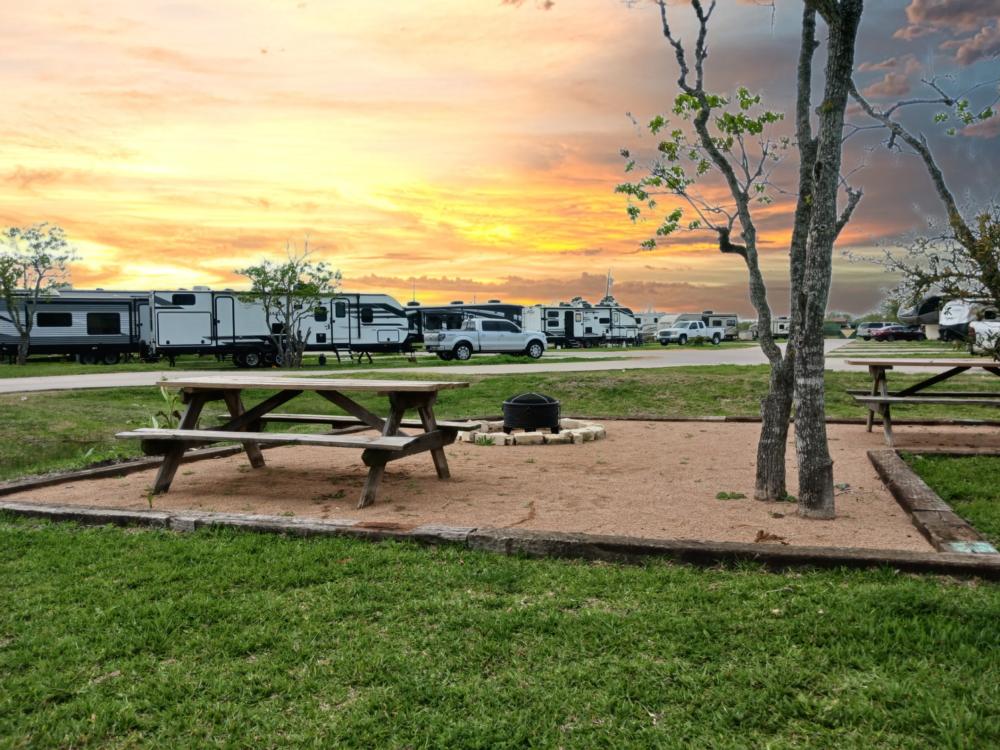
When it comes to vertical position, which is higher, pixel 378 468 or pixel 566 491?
pixel 378 468

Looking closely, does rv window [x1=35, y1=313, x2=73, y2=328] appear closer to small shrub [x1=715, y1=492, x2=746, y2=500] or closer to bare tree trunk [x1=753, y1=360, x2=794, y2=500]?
small shrub [x1=715, y1=492, x2=746, y2=500]

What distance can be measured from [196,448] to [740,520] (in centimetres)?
561

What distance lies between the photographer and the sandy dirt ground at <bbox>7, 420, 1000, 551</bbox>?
4.73 meters

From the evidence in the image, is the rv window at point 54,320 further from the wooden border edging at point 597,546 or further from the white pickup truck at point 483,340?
the wooden border edging at point 597,546

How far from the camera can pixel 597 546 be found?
397cm

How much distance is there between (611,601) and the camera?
3385 millimetres

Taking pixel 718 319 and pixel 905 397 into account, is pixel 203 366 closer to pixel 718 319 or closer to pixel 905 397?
pixel 905 397

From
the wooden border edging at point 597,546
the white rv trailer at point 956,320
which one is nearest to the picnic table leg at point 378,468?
the wooden border edging at point 597,546

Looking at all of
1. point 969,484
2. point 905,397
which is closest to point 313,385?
point 969,484

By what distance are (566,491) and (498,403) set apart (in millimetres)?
6875

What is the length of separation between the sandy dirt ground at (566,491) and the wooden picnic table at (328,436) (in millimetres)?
262

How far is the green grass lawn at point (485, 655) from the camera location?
2.42 metres

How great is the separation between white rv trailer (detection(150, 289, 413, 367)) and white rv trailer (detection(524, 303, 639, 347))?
13113 millimetres

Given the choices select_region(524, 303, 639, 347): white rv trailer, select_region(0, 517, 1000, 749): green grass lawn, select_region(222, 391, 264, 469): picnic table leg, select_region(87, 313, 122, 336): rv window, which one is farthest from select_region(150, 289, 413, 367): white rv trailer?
select_region(0, 517, 1000, 749): green grass lawn
